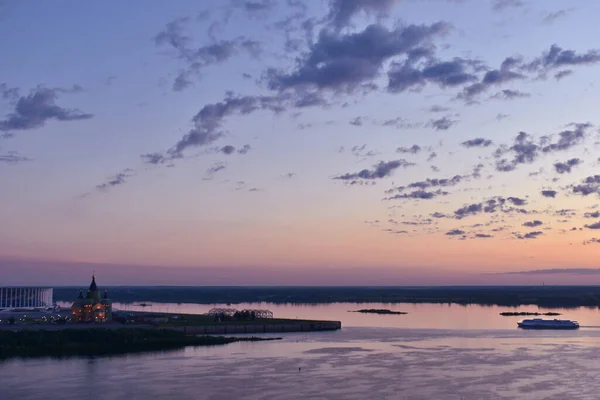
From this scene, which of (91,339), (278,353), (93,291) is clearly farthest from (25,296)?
(278,353)

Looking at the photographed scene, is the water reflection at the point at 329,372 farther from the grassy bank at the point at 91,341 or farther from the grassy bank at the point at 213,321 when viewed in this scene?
the grassy bank at the point at 213,321

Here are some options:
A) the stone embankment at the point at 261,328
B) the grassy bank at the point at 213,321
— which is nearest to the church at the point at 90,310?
the grassy bank at the point at 213,321

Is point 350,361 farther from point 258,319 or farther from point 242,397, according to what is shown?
point 258,319


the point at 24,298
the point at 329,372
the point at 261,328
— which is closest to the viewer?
the point at 329,372

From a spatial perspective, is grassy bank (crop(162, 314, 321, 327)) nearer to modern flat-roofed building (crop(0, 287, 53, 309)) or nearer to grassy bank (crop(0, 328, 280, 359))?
grassy bank (crop(0, 328, 280, 359))

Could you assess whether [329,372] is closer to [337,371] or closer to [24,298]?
[337,371]

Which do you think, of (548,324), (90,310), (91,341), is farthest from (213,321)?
(548,324)
